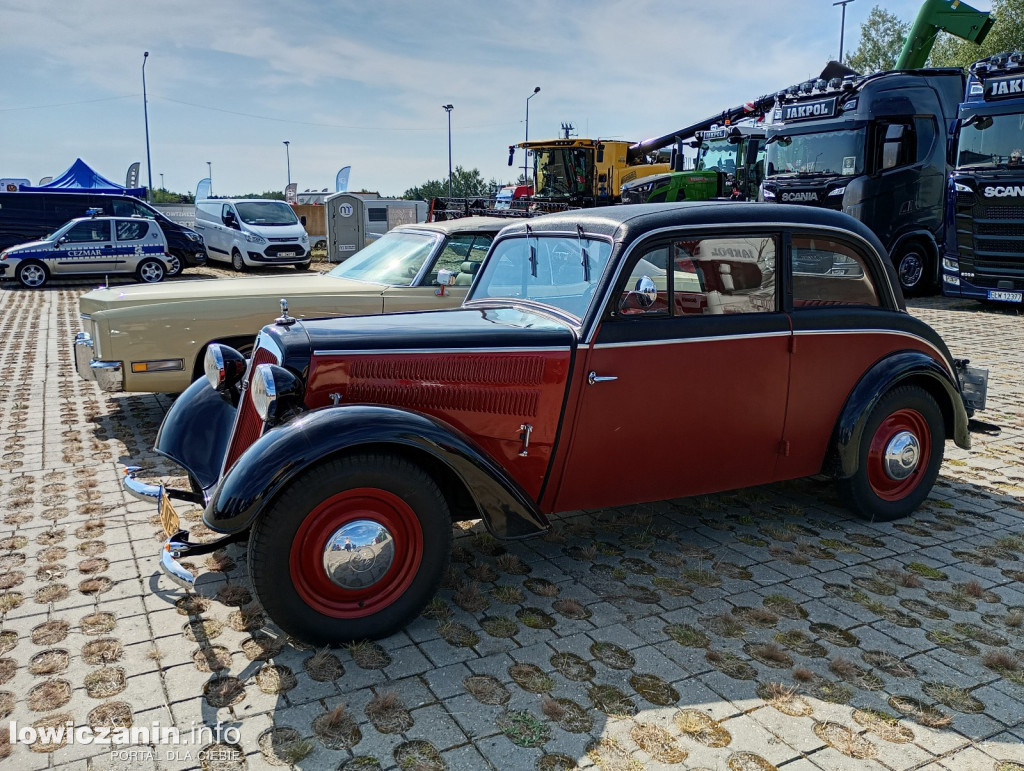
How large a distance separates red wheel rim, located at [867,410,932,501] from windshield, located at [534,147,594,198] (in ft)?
65.5

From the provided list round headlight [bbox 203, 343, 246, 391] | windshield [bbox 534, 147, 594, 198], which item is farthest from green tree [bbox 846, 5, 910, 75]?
round headlight [bbox 203, 343, 246, 391]

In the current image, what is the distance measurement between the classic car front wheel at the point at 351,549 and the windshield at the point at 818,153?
1239 cm

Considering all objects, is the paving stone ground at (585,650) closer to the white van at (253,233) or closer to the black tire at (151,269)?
the black tire at (151,269)

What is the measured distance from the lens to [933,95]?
1329 cm

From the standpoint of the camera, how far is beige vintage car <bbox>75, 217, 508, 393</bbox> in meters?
6.02

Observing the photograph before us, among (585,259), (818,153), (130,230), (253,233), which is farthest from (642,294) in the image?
(253,233)

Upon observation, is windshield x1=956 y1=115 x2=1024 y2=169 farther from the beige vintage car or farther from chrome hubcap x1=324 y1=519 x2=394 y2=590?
chrome hubcap x1=324 y1=519 x2=394 y2=590

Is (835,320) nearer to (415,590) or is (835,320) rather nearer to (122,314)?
(415,590)

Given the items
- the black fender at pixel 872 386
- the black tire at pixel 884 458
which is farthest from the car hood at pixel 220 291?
the black tire at pixel 884 458

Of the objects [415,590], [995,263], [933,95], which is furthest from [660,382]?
[933,95]

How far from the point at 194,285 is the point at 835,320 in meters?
5.21

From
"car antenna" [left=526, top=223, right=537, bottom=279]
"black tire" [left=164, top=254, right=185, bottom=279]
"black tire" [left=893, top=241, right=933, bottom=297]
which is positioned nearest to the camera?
"car antenna" [left=526, top=223, right=537, bottom=279]

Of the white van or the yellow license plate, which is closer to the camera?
the yellow license plate

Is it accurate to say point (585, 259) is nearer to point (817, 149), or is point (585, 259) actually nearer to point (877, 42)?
point (817, 149)
